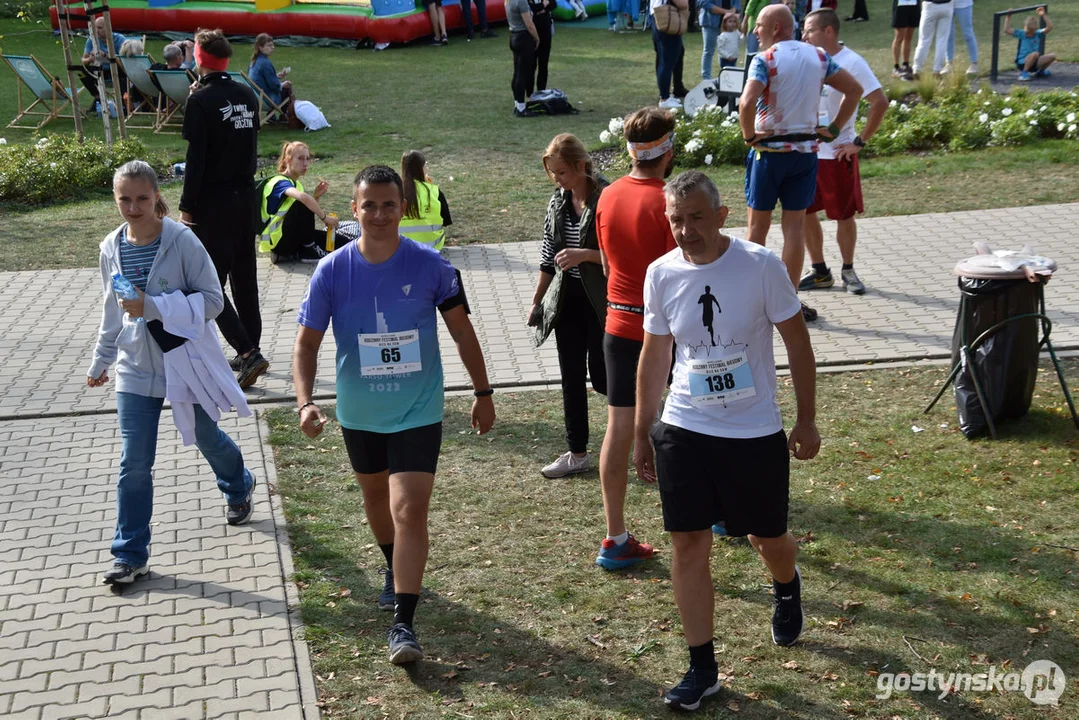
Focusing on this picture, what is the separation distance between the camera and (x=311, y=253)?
11305mm

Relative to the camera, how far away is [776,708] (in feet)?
14.1

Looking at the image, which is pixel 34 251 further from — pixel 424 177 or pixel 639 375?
pixel 639 375

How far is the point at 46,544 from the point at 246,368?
241 centimetres

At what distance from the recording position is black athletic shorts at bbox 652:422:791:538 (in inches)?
164

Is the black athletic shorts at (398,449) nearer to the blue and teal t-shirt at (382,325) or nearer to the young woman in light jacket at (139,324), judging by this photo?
the blue and teal t-shirt at (382,325)

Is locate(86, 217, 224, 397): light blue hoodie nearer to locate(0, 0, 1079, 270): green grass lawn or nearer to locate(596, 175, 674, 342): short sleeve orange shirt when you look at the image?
locate(596, 175, 674, 342): short sleeve orange shirt

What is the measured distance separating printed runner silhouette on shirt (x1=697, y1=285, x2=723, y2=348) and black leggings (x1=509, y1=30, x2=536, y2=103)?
14374mm

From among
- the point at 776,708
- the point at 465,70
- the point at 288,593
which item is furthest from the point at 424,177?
the point at 465,70

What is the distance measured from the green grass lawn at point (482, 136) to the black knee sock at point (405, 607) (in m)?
7.43

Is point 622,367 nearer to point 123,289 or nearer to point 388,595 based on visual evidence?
point 388,595

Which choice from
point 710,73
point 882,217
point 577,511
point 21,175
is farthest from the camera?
point 710,73

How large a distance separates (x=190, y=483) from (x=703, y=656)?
3.41 meters

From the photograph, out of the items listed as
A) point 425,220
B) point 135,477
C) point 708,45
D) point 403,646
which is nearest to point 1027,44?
point 708,45

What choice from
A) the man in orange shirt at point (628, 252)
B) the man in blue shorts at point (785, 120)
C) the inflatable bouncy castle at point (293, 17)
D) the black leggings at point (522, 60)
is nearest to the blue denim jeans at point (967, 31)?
the black leggings at point (522, 60)
